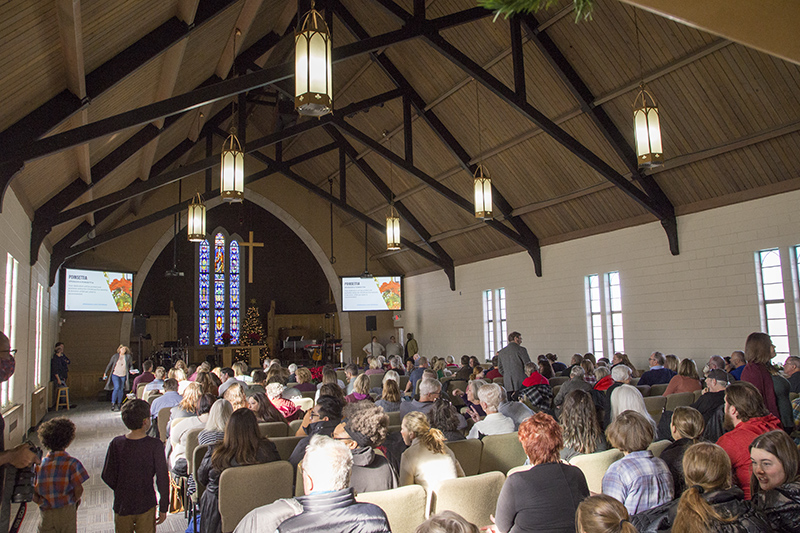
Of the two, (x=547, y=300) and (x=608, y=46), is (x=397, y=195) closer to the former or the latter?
(x=547, y=300)

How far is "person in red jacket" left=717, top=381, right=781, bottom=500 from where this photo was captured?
9.68 ft

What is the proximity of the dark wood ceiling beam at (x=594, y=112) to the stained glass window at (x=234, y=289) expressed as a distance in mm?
14220

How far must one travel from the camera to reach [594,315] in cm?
1181

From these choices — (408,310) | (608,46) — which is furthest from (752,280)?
(408,310)

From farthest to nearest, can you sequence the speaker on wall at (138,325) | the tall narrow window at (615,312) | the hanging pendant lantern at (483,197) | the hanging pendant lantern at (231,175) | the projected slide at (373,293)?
the projected slide at (373,293) → the speaker on wall at (138,325) → the tall narrow window at (615,312) → the hanging pendant lantern at (483,197) → the hanging pendant lantern at (231,175)

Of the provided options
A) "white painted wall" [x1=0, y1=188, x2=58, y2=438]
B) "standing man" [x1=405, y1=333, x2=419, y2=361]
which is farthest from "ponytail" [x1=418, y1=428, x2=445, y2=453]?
"standing man" [x1=405, y1=333, x2=419, y2=361]

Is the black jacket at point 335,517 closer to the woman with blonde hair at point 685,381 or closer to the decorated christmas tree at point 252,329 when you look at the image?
the woman with blonde hair at point 685,381

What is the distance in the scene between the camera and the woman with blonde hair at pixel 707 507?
6.10 ft

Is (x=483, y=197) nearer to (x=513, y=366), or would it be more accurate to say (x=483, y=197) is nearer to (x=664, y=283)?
(x=513, y=366)

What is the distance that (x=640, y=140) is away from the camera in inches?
217

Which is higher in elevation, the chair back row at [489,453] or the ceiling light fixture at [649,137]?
the ceiling light fixture at [649,137]

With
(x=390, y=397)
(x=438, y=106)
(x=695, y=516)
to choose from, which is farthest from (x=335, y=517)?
(x=438, y=106)

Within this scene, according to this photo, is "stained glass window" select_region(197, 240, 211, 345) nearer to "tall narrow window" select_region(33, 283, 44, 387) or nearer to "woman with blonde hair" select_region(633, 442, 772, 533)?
"tall narrow window" select_region(33, 283, 44, 387)

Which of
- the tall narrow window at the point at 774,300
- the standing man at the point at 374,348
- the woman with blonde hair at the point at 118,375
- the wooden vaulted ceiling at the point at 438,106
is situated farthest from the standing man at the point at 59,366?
the tall narrow window at the point at 774,300
